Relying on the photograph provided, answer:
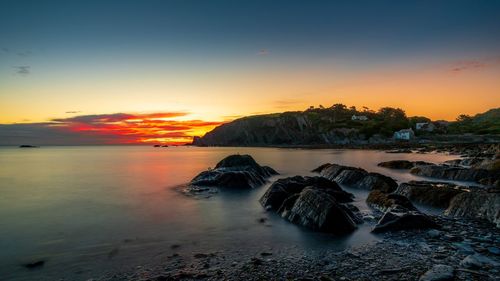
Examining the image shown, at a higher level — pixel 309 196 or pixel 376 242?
pixel 309 196

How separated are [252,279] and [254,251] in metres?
2.72

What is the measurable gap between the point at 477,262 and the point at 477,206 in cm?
727

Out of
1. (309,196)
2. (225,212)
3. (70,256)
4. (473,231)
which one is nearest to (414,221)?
(473,231)

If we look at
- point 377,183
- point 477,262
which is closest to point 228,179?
point 377,183

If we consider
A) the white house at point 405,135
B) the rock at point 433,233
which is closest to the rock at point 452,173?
the rock at point 433,233

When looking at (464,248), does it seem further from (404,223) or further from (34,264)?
(34,264)

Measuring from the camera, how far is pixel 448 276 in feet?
28.4

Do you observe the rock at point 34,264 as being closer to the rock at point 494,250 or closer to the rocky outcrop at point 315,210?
the rocky outcrop at point 315,210

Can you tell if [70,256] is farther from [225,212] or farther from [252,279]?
[225,212]

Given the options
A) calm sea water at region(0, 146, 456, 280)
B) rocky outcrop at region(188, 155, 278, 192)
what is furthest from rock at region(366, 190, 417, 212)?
rocky outcrop at region(188, 155, 278, 192)

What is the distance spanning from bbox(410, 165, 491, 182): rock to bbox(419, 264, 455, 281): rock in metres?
23.9

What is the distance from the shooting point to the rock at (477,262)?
30.7 ft

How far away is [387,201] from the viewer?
58.2ft

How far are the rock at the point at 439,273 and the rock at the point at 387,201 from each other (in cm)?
732
